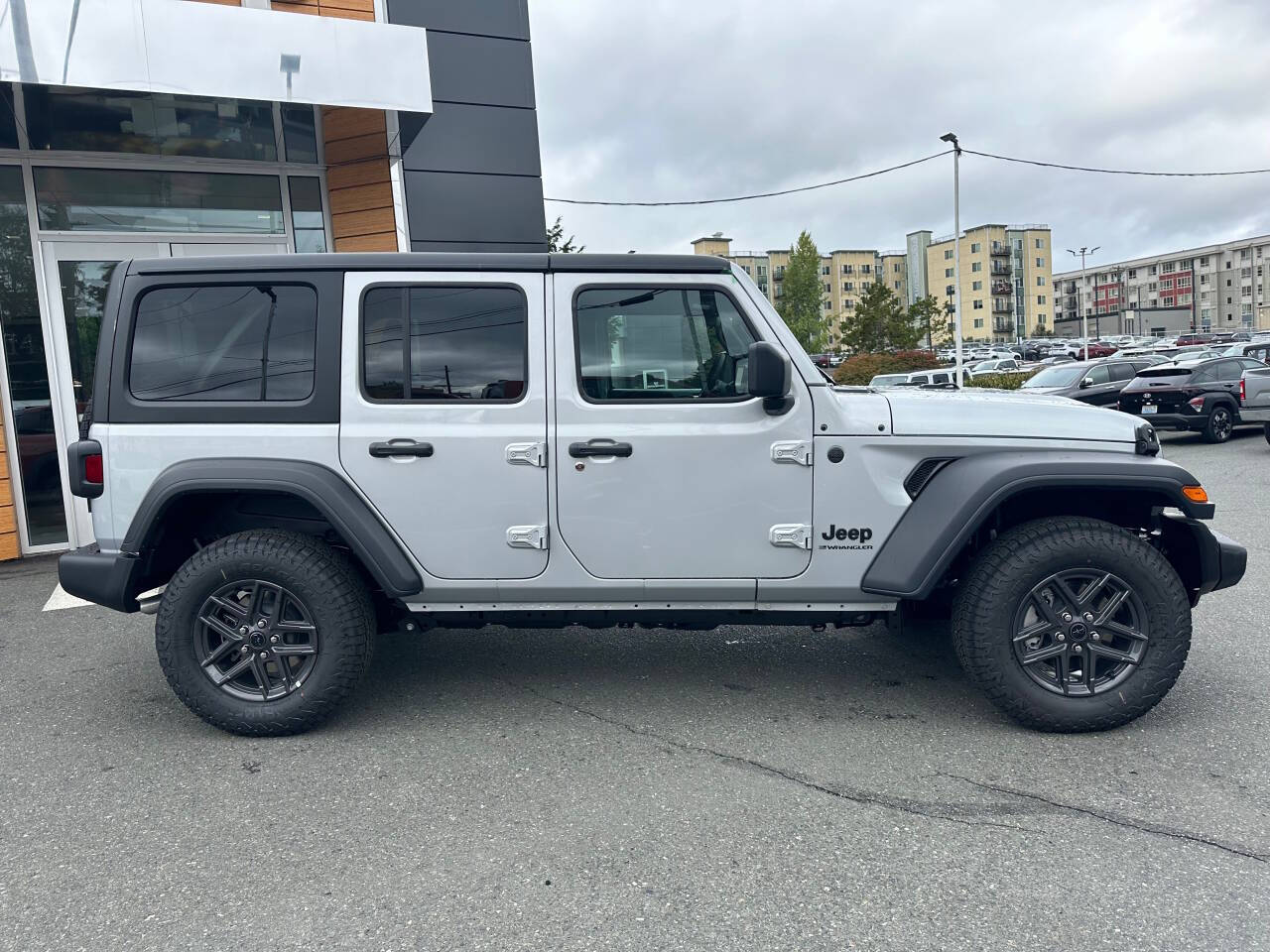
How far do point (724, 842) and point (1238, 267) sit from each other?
138 metres

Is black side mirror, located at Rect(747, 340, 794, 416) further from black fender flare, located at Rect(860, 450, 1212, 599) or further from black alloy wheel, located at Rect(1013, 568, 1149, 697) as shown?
black alloy wheel, located at Rect(1013, 568, 1149, 697)

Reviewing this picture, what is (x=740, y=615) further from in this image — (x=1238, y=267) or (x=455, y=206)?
(x=1238, y=267)

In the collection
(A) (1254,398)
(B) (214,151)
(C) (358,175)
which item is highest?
(B) (214,151)

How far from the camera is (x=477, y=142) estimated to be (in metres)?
9.66

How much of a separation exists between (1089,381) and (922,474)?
16.3m

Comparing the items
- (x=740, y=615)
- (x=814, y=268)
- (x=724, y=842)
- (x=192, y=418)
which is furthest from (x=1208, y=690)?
(x=814, y=268)

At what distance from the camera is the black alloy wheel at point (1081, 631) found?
3.58 metres

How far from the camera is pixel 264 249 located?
8680mm

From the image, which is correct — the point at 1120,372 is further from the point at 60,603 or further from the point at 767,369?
the point at 60,603

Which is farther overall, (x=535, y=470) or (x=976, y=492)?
(x=535, y=470)

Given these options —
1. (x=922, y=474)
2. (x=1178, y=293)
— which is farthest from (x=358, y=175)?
(x=1178, y=293)

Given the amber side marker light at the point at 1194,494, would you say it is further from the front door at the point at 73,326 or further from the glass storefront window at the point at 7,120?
the glass storefront window at the point at 7,120

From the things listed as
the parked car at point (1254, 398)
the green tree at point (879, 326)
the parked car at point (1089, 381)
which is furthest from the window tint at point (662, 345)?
the green tree at point (879, 326)

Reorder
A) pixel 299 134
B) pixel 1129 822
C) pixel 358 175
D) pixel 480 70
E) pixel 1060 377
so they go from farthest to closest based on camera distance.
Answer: pixel 1060 377 < pixel 480 70 < pixel 358 175 < pixel 299 134 < pixel 1129 822
